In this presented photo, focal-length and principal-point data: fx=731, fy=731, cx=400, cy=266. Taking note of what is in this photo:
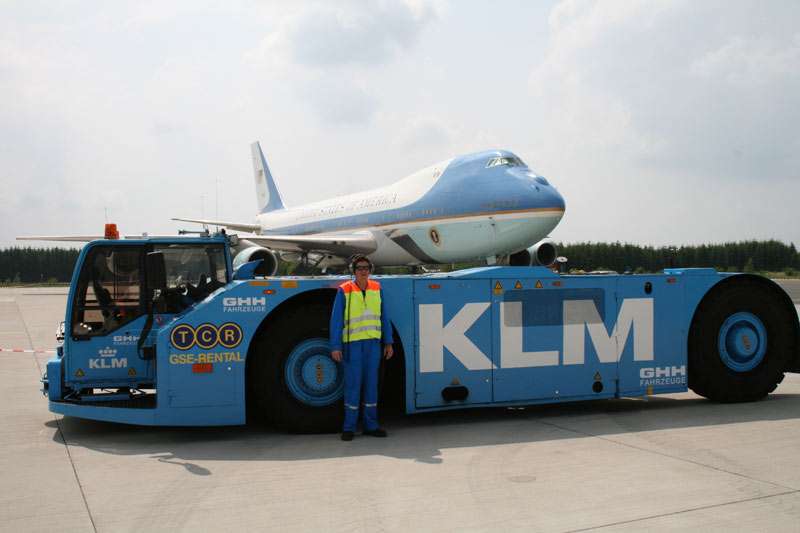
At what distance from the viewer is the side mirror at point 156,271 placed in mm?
6445

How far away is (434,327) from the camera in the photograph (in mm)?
6957

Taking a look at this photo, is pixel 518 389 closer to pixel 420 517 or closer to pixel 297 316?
pixel 297 316

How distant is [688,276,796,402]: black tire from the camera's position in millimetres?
7930

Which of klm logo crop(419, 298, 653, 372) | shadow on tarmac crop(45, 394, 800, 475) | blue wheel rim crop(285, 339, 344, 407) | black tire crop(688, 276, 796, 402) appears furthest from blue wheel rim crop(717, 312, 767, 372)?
blue wheel rim crop(285, 339, 344, 407)

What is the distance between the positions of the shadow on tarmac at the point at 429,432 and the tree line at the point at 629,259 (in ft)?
6.25

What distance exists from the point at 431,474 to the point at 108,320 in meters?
3.38

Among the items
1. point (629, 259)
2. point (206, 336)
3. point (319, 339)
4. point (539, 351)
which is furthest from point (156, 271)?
point (629, 259)

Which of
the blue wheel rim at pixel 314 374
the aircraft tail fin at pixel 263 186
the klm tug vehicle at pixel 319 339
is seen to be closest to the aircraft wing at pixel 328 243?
the aircraft tail fin at pixel 263 186

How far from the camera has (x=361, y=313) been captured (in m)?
6.57

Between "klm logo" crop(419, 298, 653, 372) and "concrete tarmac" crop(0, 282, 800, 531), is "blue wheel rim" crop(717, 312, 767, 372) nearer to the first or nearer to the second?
"concrete tarmac" crop(0, 282, 800, 531)

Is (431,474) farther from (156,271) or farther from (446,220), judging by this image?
(446,220)

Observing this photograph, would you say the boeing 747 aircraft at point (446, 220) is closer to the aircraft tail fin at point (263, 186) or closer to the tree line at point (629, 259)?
the tree line at point (629, 259)

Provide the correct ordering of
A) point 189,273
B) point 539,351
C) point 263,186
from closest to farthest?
point 189,273, point 539,351, point 263,186

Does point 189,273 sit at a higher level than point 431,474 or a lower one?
higher
